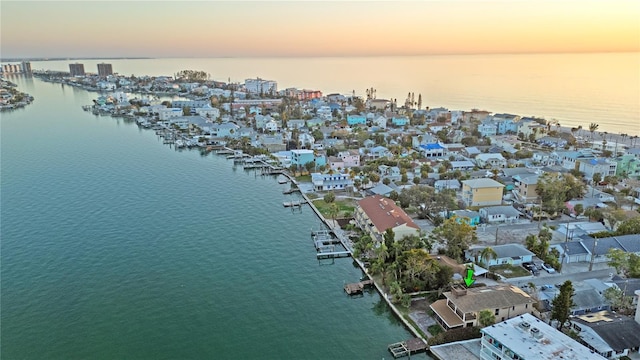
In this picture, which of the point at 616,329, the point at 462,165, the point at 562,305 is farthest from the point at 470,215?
the point at 462,165

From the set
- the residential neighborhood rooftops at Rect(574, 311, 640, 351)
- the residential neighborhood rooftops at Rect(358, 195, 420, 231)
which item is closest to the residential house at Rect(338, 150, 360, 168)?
the residential neighborhood rooftops at Rect(358, 195, 420, 231)

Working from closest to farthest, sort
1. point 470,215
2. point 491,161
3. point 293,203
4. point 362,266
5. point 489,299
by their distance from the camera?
point 489,299 < point 362,266 < point 470,215 < point 293,203 < point 491,161

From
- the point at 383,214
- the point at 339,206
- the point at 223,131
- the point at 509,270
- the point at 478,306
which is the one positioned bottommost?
the point at 509,270

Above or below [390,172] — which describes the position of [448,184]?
below

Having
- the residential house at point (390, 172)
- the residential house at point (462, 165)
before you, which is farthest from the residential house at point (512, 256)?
the residential house at point (462, 165)

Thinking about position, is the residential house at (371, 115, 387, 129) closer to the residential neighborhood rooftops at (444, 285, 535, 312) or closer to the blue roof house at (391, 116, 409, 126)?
the blue roof house at (391, 116, 409, 126)

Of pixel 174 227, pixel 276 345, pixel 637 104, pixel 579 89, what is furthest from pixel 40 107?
pixel 579 89

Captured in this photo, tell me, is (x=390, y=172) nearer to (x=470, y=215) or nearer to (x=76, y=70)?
(x=470, y=215)
